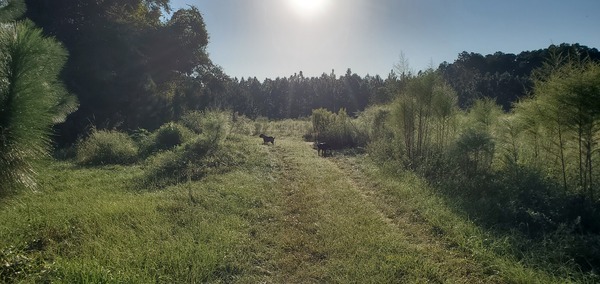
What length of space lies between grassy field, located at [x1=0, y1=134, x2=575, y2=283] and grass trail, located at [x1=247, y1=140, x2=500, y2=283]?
0.7 inches

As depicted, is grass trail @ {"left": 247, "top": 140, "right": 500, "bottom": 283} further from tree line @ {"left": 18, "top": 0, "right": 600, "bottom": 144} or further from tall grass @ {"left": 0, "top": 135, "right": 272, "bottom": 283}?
tree line @ {"left": 18, "top": 0, "right": 600, "bottom": 144}

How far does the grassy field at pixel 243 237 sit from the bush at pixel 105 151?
419cm

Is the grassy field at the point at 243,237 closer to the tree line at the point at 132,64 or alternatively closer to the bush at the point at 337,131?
the tree line at the point at 132,64

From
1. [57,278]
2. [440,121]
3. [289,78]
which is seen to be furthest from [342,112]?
[289,78]

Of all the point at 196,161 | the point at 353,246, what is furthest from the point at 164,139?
the point at 353,246

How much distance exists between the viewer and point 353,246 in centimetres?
530

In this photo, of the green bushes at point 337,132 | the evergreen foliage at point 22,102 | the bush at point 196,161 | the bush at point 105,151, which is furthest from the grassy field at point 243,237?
the green bushes at point 337,132

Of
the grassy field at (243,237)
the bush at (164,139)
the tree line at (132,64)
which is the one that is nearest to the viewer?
the grassy field at (243,237)

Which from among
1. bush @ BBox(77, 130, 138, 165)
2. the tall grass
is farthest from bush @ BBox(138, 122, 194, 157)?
the tall grass

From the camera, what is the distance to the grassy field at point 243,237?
4.37 meters

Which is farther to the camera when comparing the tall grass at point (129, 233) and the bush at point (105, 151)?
the bush at point (105, 151)

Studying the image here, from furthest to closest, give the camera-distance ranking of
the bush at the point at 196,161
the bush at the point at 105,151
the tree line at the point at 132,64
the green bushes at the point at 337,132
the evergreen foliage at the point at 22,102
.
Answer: the green bushes at the point at 337,132
the tree line at the point at 132,64
the bush at the point at 105,151
the bush at the point at 196,161
the evergreen foliage at the point at 22,102

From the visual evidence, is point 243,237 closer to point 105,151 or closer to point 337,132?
point 105,151

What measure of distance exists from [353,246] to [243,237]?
1710 millimetres
